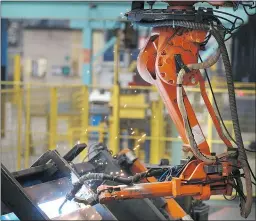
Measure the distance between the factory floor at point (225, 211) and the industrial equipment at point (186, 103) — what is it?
10.9ft

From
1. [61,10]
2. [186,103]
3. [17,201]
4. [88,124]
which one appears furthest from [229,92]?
[61,10]

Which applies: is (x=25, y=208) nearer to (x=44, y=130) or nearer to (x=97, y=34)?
(x=44, y=130)

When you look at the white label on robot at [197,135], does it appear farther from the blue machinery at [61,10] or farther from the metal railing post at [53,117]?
the blue machinery at [61,10]

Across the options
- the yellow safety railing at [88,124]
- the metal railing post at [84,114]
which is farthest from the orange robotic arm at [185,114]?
the metal railing post at [84,114]

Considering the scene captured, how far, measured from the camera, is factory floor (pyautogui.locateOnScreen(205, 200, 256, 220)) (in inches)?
276

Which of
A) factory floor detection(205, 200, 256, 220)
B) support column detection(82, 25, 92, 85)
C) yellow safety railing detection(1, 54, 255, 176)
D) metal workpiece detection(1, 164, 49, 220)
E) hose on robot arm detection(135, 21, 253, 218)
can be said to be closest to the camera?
metal workpiece detection(1, 164, 49, 220)

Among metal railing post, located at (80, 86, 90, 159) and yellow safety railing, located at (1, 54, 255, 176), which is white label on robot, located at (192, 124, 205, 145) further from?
metal railing post, located at (80, 86, 90, 159)

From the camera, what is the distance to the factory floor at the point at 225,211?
7020 millimetres

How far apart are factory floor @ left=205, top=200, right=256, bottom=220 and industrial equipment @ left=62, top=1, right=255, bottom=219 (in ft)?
10.9

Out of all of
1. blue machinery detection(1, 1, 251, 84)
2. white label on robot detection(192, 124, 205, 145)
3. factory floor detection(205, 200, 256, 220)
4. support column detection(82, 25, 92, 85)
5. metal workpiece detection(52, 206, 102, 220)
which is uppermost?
blue machinery detection(1, 1, 251, 84)

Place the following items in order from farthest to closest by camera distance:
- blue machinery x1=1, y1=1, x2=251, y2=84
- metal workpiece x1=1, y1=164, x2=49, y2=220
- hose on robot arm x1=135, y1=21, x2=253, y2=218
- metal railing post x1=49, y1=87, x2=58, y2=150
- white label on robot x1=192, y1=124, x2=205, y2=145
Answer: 1. blue machinery x1=1, y1=1, x2=251, y2=84
2. metal railing post x1=49, y1=87, x2=58, y2=150
3. white label on robot x1=192, y1=124, x2=205, y2=145
4. hose on robot arm x1=135, y1=21, x2=253, y2=218
5. metal workpiece x1=1, y1=164, x2=49, y2=220

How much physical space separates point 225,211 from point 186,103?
4.16 metres

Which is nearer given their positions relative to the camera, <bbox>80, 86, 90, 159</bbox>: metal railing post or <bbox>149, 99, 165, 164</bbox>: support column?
<bbox>149, 99, 165, 164</bbox>: support column

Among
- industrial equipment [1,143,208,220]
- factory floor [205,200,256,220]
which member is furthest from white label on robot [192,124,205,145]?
factory floor [205,200,256,220]
